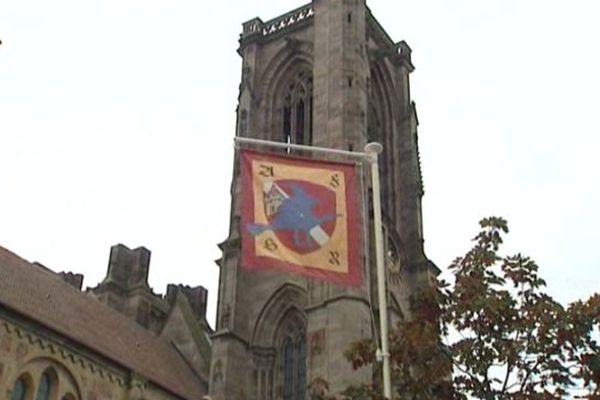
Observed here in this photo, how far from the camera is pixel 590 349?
1323cm

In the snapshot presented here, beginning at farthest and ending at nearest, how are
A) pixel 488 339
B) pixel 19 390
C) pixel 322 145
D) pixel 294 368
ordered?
pixel 322 145
pixel 294 368
pixel 19 390
pixel 488 339

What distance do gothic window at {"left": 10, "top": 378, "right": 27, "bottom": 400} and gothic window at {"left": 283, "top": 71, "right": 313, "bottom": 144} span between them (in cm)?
1751

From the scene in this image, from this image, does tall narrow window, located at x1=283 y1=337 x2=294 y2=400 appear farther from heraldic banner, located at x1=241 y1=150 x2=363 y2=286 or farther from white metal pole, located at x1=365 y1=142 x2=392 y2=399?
heraldic banner, located at x1=241 y1=150 x2=363 y2=286

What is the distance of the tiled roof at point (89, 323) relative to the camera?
2828 cm

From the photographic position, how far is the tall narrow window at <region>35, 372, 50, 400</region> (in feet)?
89.1

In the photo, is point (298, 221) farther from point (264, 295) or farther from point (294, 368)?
point (264, 295)

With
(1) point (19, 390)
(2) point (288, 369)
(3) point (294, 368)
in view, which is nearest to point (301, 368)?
(3) point (294, 368)

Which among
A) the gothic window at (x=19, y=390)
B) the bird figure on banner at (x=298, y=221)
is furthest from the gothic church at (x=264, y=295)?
the bird figure on banner at (x=298, y=221)

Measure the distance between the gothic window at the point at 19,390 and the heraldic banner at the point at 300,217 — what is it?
14776 mm

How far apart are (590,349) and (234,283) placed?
22.8 m

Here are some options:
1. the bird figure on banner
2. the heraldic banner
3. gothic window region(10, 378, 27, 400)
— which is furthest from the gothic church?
the bird figure on banner

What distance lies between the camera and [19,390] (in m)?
26.5

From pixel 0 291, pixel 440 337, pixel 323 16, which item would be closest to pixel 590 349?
pixel 440 337

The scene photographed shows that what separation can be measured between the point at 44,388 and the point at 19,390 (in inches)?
41.3
